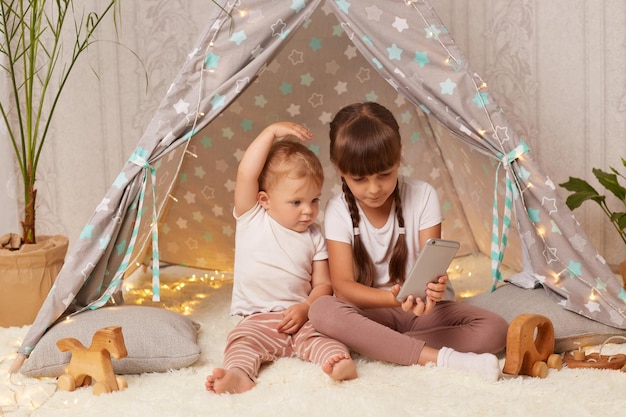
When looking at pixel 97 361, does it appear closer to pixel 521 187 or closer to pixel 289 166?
pixel 289 166

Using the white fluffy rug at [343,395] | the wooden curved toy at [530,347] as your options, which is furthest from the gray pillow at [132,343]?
the wooden curved toy at [530,347]

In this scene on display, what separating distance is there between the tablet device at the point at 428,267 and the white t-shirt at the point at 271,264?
42 centimetres

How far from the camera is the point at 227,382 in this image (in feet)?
6.39

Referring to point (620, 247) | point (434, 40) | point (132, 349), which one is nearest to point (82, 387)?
point (132, 349)

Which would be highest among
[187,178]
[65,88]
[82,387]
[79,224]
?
[65,88]

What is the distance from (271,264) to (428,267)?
53cm

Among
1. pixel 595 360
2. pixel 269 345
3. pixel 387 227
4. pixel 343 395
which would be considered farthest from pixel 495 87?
pixel 343 395

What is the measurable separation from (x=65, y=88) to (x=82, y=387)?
66.7 inches

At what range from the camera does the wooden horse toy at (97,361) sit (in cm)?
200

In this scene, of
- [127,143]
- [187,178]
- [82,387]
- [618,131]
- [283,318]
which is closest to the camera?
[82,387]

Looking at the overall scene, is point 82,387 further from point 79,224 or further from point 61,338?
point 79,224

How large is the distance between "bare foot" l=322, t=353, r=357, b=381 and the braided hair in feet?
1.19

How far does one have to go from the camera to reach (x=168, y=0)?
3389mm

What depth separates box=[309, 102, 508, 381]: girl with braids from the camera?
2.10 m
